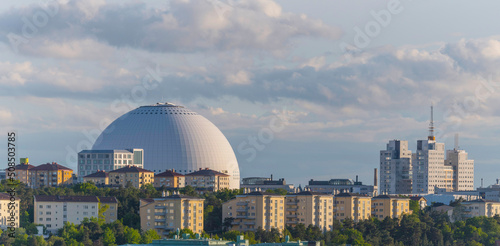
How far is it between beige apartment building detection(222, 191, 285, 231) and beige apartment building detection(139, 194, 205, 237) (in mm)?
3640

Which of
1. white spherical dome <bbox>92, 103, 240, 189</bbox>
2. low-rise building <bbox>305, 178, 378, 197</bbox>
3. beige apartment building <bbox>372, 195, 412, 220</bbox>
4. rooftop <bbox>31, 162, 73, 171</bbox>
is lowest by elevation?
beige apartment building <bbox>372, 195, 412, 220</bbox>

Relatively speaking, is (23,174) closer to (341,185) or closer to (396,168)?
(341,185)

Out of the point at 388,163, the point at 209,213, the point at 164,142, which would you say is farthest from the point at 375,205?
the point at 388,163

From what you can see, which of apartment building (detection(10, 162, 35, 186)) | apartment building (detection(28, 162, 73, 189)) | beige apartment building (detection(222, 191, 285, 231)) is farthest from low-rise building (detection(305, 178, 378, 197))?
beige apartment building (detection(222, 191, 285, 231))

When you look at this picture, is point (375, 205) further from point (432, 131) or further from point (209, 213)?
point (432, 131)

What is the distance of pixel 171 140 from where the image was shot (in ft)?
500

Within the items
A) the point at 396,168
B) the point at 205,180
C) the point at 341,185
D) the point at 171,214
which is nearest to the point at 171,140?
the point at 205,180

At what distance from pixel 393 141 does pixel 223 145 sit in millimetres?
34570

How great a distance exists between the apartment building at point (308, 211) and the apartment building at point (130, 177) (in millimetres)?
30287

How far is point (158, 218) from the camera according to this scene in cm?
9556

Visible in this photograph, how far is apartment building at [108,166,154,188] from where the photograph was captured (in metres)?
133

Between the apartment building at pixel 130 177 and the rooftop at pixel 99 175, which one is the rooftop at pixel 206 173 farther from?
the rooftop at pixel 99 175

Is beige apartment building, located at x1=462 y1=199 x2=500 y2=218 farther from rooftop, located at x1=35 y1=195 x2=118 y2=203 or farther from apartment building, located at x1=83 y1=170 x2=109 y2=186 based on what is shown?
rooftop, located at x1=35 y1=195 x2=118 y2=203

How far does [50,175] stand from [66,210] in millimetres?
37611
